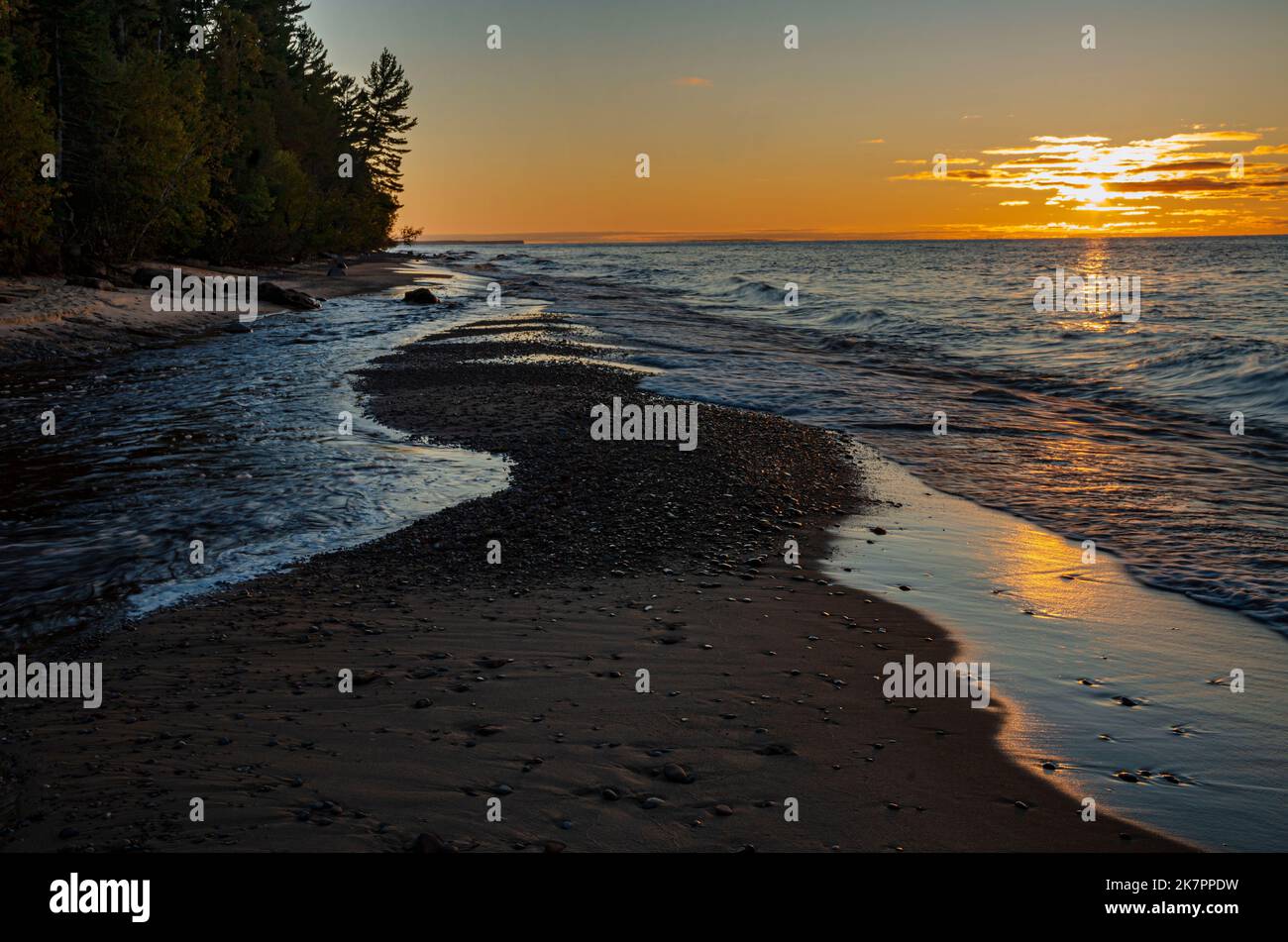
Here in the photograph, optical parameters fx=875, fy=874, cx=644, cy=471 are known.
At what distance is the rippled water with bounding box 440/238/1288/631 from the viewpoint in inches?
467

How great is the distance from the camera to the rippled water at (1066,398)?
38.9 ft

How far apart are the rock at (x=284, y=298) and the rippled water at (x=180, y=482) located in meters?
22.0

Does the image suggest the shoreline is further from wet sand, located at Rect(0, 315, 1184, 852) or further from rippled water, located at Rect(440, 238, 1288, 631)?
wet sand, located at Rect(0, 315, 1184, 852)

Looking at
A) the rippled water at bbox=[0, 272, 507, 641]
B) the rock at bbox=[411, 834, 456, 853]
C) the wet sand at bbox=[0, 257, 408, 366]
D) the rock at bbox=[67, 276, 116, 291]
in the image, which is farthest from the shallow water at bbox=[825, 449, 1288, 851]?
the rock at bbox=[67, 276, 116, 291]

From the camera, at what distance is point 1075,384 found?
2594 centimetres

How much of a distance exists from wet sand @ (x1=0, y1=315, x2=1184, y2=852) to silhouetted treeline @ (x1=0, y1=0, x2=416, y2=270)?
117 ft

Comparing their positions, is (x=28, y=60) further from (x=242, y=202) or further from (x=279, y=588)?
(x=279, y=588)

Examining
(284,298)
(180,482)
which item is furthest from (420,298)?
(180,482)

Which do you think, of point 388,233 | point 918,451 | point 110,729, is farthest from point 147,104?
point 388,233

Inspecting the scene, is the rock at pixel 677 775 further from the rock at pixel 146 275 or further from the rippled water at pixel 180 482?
the rock at pixel 146 275

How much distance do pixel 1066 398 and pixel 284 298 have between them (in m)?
37.0

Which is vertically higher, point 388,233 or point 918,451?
point 388,233

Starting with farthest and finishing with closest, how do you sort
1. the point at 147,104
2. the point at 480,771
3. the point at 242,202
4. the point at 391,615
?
the point at 242,202 < the point at 147,104 < the point at 391,615 < the point at 480,771
